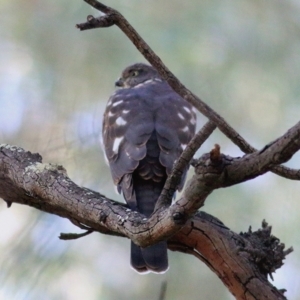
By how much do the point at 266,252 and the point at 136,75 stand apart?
2554 mm

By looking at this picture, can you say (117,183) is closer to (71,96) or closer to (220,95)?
(71,96)

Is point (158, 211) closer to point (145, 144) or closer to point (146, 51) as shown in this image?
point (146, 51)

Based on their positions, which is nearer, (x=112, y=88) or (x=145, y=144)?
(x=145, y=144)

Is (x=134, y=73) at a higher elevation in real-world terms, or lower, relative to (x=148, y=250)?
higher

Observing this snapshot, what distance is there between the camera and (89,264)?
3.43 metres

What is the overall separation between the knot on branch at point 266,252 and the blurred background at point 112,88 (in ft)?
2.40

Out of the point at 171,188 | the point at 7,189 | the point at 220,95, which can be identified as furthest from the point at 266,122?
the point at 171,188

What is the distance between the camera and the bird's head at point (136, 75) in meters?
4.57

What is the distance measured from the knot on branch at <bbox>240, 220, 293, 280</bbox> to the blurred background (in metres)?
0.73

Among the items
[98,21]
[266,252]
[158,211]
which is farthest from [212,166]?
[266,252]

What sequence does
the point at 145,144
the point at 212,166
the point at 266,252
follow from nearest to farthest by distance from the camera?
the point at 212,166 → the point at 266,252 → the point at 145,144

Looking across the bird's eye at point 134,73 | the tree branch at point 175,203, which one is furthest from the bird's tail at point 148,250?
the bird's eye at point 134,73

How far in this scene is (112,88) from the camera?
4.46 m

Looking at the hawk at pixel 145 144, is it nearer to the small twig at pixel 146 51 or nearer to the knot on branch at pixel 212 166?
the small twig at pixel 146 51
